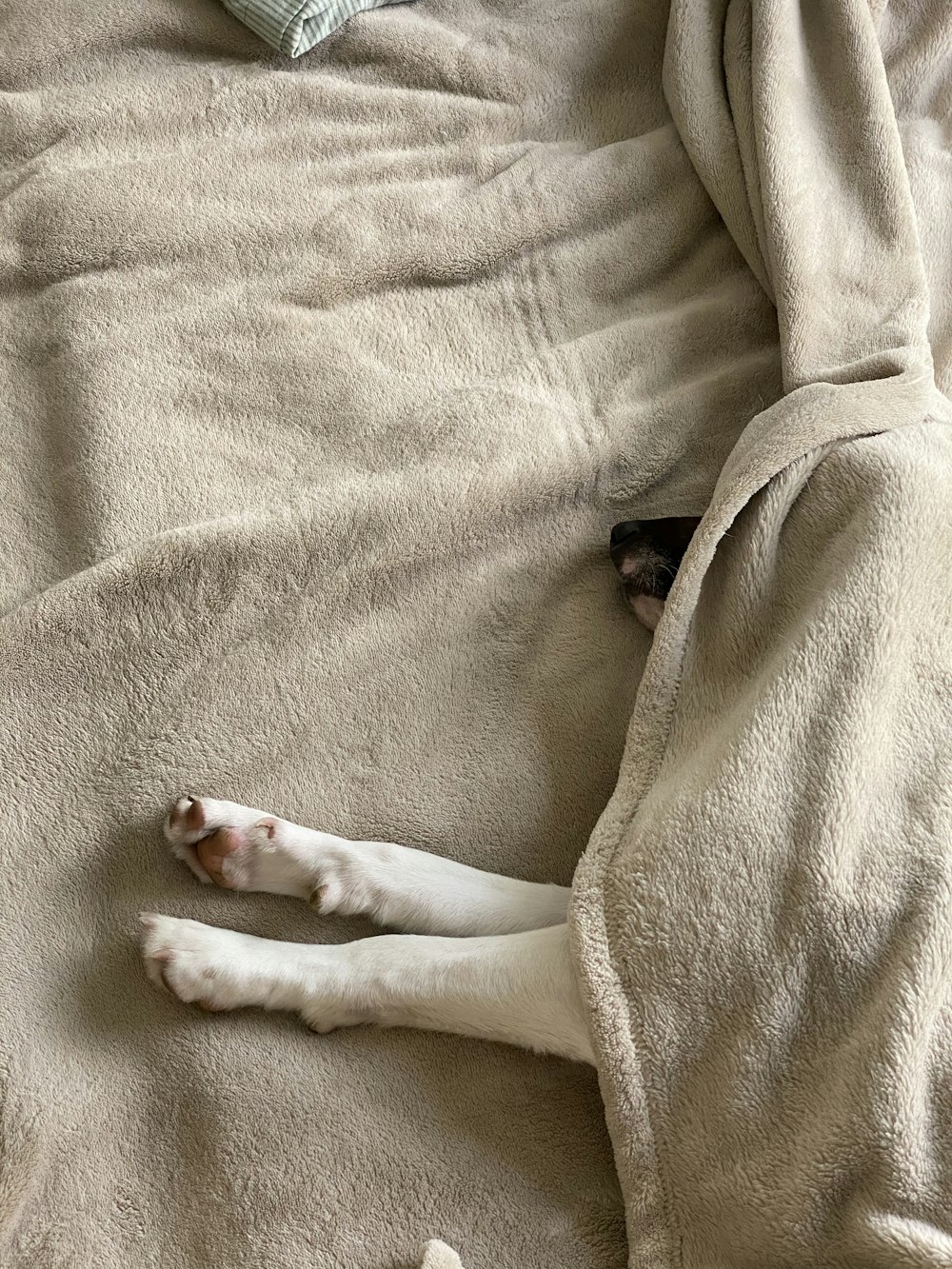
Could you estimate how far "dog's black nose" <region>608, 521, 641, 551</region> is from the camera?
1.38 metres

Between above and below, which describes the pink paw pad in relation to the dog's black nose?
below

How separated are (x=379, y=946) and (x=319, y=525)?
1.56ft

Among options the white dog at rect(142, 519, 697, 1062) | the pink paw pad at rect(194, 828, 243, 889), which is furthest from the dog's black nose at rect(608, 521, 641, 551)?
the pink paw pad at rect(194, 828, 243, 889)

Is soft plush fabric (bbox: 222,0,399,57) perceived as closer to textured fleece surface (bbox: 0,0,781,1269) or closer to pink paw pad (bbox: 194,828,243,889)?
textured fleece surface (bbox: 0,0,781,1269)

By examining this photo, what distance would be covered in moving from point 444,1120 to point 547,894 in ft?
0.81

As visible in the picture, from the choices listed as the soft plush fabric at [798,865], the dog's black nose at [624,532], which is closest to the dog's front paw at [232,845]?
the soft plush fabric at [798,865]

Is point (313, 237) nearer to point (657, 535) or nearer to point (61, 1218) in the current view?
point (657, 535)

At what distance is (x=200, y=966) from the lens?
1132 millimetres

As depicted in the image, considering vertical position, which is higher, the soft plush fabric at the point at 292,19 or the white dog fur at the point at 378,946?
the soft plush fabric at the point at 292,19

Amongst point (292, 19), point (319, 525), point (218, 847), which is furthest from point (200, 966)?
point (292, 19)

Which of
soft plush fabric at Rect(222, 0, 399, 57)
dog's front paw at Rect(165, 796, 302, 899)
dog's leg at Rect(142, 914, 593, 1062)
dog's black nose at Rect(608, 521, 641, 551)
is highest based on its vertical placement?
soft plush fabric at Rect(222, 0, 399, 57)

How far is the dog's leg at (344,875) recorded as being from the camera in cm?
118

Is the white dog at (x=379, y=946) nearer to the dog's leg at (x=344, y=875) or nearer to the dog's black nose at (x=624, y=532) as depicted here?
the dog's leg at (x=344, y=875)

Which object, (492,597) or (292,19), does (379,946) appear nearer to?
(492,597)
